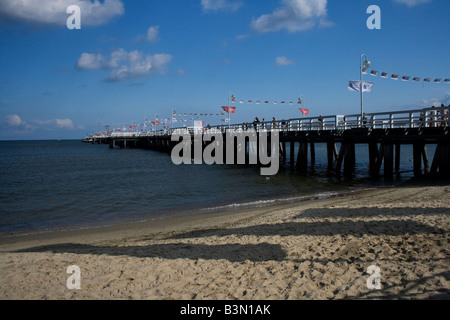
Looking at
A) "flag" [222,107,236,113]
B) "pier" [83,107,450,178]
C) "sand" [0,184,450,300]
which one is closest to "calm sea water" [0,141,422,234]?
"pier" [83,107,450,178]

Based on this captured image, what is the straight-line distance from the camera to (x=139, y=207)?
47.1 feet

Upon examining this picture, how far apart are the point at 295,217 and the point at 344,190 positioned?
761 cm

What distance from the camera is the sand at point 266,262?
457cm

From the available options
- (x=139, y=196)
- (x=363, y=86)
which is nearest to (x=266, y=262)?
(x=139, y=196)

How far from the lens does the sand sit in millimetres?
4574

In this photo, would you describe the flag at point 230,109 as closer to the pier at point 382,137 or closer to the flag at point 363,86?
the pier at point 382,137

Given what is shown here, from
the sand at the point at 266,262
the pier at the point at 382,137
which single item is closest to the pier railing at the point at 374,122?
the pier at the point at 382,137

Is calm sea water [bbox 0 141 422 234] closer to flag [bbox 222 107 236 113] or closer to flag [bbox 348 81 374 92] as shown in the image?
flag [bbox 348 81 374 92]

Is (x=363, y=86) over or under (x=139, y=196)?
over

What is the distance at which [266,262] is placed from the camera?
5621mm

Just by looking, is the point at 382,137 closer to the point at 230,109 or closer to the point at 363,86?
the point at 363,86
